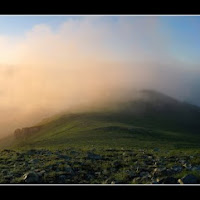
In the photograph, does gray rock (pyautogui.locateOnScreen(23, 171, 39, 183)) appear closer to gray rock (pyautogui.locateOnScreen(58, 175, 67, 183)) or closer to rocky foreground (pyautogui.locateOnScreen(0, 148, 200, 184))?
rocky foreground (pyautogui.locateOnScreen(0, 148, 200, 184))

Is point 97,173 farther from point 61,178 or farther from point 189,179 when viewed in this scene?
point 189,179

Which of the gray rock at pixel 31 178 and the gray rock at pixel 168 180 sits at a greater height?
the gray rock at pixel 31 178

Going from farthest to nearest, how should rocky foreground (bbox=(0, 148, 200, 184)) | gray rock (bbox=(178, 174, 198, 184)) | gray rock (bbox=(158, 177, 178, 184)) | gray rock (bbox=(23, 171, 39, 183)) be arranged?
1. gray rock (bbox=(23, 171, 39, 183))
2. rocky foreground (bbox=(0, 148, 200, 184))
3. gray rock (bbox=(158, 177, 178, 184))
4. gray rock (bbox=(178, 174, 198, 184))

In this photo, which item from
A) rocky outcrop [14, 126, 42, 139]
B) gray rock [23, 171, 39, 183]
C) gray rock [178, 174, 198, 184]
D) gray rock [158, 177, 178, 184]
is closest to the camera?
gray rock [178, 174, 198, 184]

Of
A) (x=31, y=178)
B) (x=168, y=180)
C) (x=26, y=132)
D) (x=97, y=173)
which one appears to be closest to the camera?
(x=168, y=180)

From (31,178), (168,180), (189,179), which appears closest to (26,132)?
(31,178)

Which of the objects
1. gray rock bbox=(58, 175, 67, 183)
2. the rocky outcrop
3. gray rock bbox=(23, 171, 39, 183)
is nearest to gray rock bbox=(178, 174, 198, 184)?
gray rock bbox=(58, 175, 67, 183)

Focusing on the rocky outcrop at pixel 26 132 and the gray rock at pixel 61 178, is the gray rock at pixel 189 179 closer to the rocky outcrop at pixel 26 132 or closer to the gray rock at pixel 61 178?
the gray rock at pixel 61 178

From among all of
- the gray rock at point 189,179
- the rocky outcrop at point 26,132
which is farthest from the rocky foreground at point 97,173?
the rocky outcrop at point 26,132

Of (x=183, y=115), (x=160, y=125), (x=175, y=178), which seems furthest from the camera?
(x=183, y=115)
